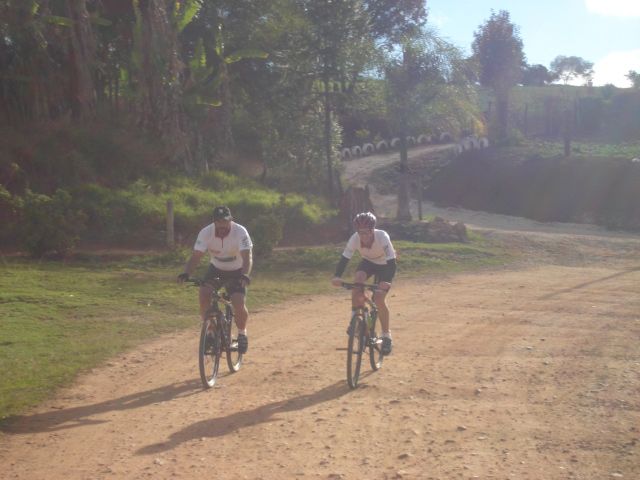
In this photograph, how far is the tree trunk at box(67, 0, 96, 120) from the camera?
20.4m

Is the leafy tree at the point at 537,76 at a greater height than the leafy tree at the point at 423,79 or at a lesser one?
greater

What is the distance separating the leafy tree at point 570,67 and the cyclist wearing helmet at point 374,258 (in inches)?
2824

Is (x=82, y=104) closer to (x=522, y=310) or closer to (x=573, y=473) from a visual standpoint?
(x=522, y=310)

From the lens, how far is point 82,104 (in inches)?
867

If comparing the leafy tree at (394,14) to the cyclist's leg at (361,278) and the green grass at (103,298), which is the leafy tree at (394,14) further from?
the cyclist's leg at (361,278)

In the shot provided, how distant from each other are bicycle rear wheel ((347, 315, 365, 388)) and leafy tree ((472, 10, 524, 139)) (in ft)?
109

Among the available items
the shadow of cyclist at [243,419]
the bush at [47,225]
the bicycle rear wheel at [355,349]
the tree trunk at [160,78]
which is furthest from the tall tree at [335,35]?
the shadow of cyclist at [243,419]

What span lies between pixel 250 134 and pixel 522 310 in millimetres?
17519

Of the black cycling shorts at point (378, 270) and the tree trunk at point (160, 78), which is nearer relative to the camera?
the black cycling shorts at point (378, 270)

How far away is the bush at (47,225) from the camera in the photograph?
16.3m

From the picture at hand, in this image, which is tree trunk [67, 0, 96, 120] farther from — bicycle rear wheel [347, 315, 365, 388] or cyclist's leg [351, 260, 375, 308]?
bicycle rear wheel [347, 315, 365, 388]

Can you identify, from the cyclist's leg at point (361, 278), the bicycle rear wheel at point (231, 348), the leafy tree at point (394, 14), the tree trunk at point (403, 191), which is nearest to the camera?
the cyclist's leg at point (361, 278)

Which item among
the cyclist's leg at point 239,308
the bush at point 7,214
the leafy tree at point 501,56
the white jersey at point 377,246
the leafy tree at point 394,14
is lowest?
the cyclist's leg at point 239,308

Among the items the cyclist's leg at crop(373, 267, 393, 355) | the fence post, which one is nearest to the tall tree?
the fence post
